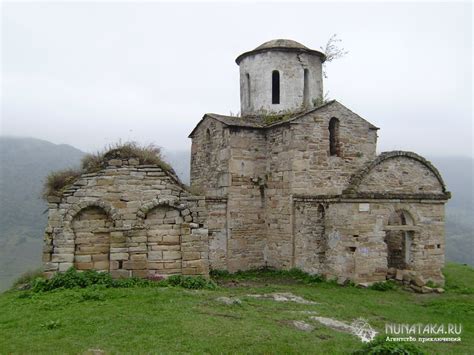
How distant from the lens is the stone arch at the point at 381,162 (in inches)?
515

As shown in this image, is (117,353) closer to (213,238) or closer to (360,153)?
(213,238)

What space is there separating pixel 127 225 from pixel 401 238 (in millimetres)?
9213

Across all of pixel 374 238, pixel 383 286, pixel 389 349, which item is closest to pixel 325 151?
pixel 374 238

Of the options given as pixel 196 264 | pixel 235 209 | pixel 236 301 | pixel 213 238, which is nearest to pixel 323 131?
pixel 235 209

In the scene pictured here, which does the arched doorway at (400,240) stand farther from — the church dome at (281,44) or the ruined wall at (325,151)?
the church dome at (281,44)

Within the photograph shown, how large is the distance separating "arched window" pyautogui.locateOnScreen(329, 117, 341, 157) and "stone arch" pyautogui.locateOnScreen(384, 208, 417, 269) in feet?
9.24

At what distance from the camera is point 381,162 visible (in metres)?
13.7

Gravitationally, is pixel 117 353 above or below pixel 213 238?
below

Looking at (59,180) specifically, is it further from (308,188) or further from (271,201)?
(308,188)

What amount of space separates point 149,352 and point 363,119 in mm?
11678

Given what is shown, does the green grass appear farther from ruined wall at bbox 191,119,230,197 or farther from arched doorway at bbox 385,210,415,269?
ruined wall at bbox 191,119,230,197

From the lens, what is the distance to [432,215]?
13.5m

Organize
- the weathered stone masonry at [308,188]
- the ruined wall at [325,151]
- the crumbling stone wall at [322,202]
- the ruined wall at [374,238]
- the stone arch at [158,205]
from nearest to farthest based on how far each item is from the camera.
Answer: the stone arch at [158,205], the ruined wall at [374,238], the crumbling stone wall at [322,202], the weathered stone masonry at [308,188], the ruined wall at [325,151]

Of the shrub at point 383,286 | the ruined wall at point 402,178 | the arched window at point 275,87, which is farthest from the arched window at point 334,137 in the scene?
the shrub at point 383,286
